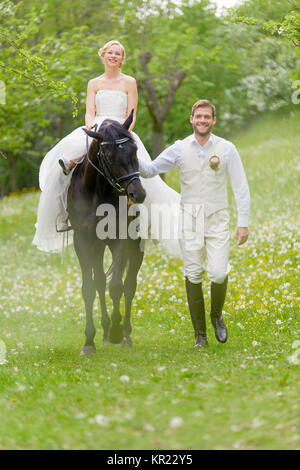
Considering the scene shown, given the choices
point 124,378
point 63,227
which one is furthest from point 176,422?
point 63,227

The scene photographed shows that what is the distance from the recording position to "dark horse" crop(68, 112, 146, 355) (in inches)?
312

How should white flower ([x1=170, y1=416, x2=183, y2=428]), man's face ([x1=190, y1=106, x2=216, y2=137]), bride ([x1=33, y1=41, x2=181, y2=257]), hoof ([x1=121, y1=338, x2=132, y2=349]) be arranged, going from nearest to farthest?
1. white flower ([x1=170, y1=416, x2=183, y2=428])
2. man's face ([x1=190, y1=106, x2=216, y2=137])
3. bride ([x1=33, y1=41, x2=181, y2=257])
4. hoof ([x1=121, y1=338, x2=132, y2=349])

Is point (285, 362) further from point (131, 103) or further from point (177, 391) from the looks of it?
point (131, 103)

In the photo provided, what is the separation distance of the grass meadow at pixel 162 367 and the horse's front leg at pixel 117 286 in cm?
27

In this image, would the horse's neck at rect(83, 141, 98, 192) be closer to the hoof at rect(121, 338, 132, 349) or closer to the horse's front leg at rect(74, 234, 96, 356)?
the horse's front leg at rect(74, 234, 96, 356)

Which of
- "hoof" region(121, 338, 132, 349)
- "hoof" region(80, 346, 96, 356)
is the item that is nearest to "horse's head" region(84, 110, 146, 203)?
"hoof" region(80, 346, 96, 356)

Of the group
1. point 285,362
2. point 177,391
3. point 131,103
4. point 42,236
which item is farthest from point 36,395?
point 131,103

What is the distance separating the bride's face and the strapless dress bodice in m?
0.40

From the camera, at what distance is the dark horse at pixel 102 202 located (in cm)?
793

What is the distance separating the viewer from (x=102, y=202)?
879cm

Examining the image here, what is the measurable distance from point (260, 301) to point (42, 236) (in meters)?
3.65

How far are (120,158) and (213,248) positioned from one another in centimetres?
167

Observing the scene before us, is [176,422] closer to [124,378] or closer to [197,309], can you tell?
[124,378]

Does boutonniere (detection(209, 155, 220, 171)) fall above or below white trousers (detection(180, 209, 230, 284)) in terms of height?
above
